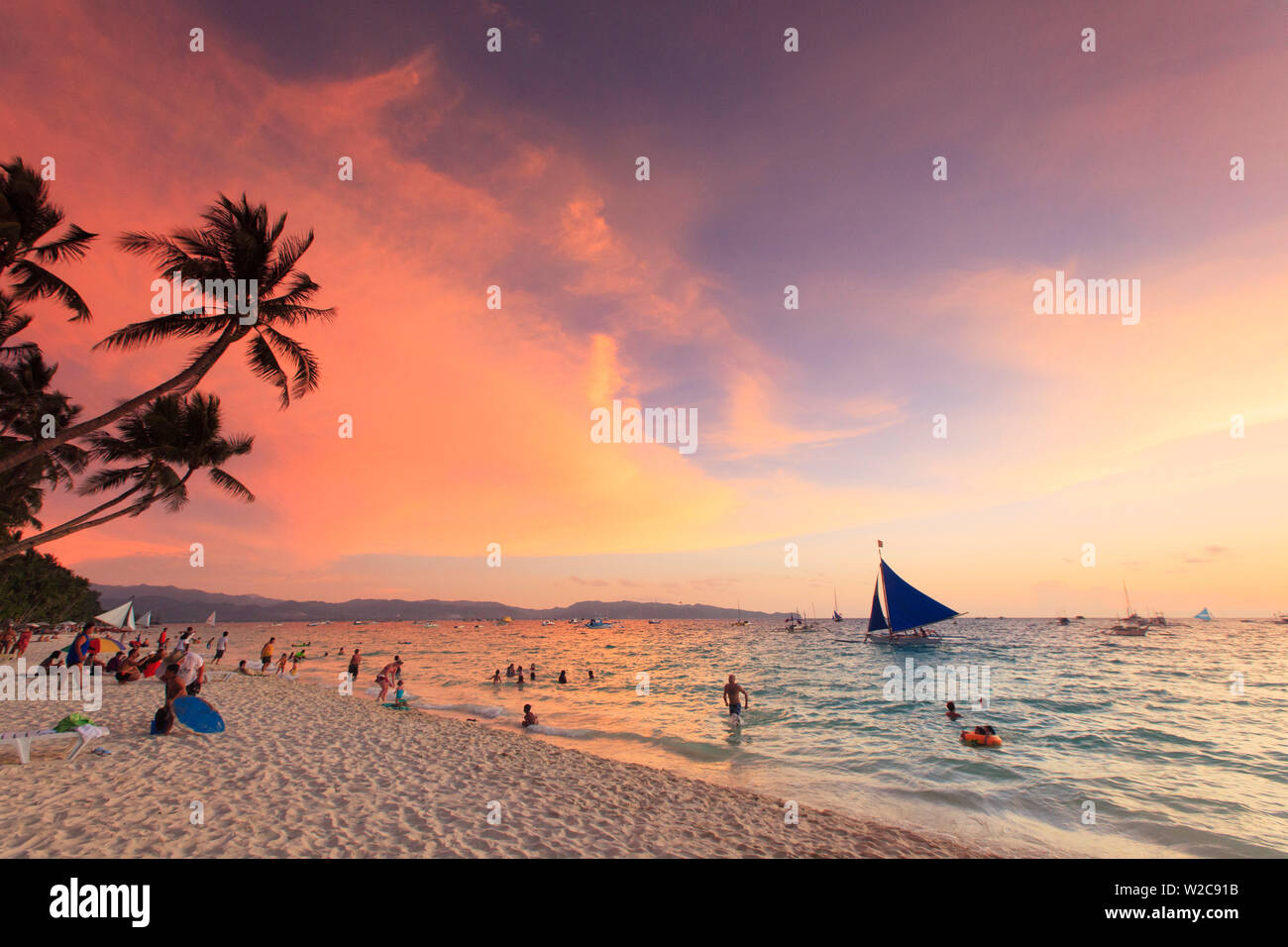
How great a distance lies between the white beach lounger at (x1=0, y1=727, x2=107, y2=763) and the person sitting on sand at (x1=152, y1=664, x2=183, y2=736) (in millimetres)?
1285

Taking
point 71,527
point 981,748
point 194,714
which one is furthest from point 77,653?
point 981,748

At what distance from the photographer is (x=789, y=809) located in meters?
11.0

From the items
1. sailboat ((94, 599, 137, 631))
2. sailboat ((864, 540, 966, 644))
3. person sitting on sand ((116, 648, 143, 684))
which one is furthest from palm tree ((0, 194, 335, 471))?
sailboat ((94, 599, 137, 631))

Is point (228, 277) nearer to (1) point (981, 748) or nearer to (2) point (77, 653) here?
(2) point (77, 653)

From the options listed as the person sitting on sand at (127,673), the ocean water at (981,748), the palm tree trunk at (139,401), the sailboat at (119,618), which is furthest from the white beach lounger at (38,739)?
the sailboat at (119,618)

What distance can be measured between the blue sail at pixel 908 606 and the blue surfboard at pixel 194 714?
60024 mm

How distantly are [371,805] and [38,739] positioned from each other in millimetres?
7875

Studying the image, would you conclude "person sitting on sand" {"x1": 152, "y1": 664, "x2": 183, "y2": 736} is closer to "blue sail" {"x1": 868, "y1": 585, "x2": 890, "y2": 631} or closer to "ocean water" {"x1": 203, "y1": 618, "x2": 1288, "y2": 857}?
"ocean water" {"x1": 203, "y1": 618, "x2": 1288, "y2": 857}

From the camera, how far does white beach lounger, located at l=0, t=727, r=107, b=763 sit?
1004cm

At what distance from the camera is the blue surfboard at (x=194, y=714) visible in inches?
520

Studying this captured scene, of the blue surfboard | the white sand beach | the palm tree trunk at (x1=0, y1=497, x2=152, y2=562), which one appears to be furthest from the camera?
the palm tree trunk at (x1=0, y1=497, x2=152, y2=562)

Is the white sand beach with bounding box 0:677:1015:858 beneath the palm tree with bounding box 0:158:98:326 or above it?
beneath
